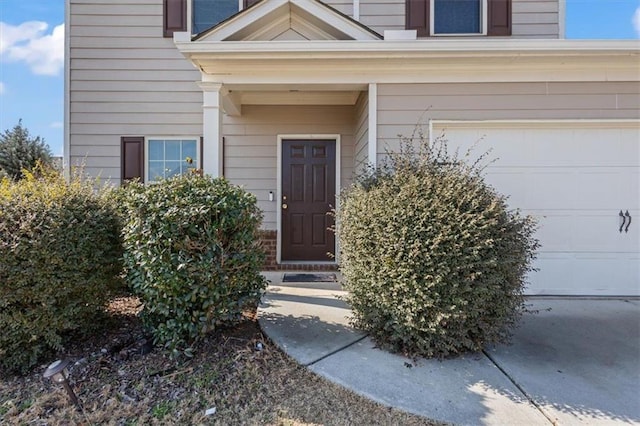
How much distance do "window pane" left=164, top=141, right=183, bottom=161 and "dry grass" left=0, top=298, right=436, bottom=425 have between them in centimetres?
328

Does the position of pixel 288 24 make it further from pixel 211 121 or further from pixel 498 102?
pixel 498 102

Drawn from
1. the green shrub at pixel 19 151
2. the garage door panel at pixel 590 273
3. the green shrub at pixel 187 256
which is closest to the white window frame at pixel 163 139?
the green shrub at pixel 19 151

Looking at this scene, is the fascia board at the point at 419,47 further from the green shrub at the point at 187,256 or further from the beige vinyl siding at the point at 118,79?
the beige vinyl siding at the point at 118,79

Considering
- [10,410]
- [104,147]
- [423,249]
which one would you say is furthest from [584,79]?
[104,147]

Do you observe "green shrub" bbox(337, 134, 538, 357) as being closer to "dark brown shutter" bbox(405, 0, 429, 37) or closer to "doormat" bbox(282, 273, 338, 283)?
"doormat" bbox(282, 273, 338, 283)

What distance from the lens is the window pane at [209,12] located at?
563 cm

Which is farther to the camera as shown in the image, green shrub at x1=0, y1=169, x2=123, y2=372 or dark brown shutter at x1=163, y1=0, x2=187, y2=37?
dark brown shutter at x1=163, y1=0, x2=187, y2=37

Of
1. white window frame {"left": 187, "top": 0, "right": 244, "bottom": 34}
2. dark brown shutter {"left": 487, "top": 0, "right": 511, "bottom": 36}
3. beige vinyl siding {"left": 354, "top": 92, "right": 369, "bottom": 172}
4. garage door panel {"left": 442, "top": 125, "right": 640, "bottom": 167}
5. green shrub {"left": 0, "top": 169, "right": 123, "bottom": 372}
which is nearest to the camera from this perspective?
green shrub {"left": 0, "top": 169, "right": 123, "bottom": 372}

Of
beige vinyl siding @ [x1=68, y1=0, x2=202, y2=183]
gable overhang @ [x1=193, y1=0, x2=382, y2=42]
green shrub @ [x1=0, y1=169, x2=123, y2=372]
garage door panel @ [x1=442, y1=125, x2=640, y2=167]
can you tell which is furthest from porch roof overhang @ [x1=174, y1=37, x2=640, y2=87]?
green shrub @ [x1=0, y1=169, x2=123, y2=372]

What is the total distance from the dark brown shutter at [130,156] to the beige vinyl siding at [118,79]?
0.08m

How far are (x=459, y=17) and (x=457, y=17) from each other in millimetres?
29

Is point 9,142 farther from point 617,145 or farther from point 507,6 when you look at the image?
point 617,145

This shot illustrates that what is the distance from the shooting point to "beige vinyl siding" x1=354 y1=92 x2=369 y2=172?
15.0 feet

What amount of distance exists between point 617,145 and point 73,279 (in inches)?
229
